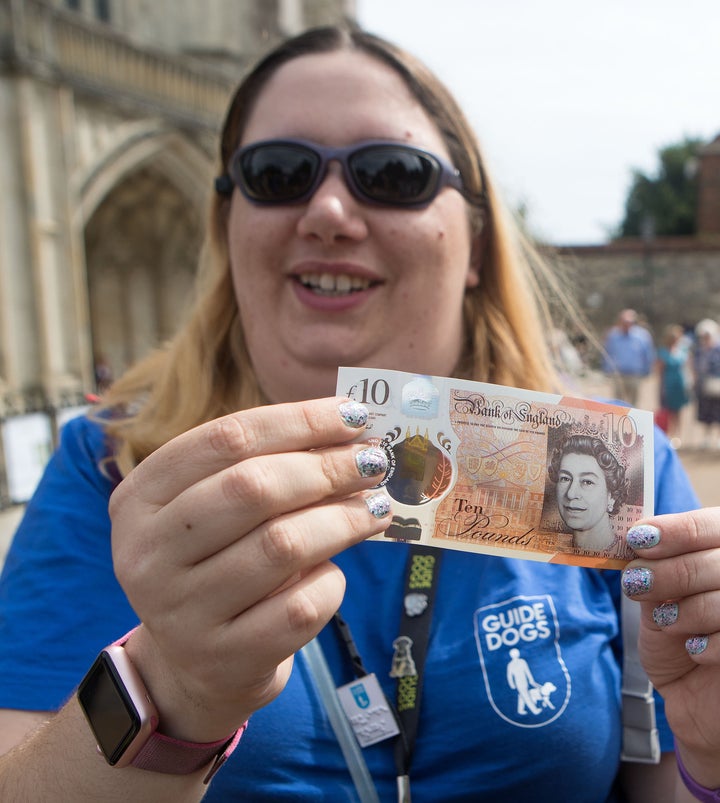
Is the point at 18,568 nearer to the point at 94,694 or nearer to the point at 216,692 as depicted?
the point at 94,694

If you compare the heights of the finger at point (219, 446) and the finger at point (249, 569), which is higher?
the finger at point (219, 446)

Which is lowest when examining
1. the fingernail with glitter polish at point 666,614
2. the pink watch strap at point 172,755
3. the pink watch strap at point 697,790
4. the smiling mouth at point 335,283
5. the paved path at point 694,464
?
the paved path at point 694,464

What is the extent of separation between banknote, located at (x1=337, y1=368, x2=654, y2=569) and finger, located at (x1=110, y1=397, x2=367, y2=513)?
259 millimetres

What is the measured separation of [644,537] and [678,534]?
0.05 metres

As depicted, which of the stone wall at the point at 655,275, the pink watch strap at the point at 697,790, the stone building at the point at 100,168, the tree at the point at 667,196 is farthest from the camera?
the tree at the point at 667,196

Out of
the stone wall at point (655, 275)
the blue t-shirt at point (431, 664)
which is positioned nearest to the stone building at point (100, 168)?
the blue t-shirt at point (431, 664)

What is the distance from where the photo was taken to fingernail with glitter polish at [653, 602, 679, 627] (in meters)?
1.22

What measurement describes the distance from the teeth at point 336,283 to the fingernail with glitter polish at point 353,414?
0.58 m

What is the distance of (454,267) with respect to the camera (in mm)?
1800

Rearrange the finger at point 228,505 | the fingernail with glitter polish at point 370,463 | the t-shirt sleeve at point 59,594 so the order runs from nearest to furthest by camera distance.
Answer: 1. the finger at point 228,505
2. the fingernail with glitter polish at point 370,463
3. the t-shirt sleeve at point 59,594

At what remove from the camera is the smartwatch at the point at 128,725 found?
3.52ft

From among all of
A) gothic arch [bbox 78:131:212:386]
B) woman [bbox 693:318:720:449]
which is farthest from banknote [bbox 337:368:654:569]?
gothic arch [bbox 78:131:212:386]

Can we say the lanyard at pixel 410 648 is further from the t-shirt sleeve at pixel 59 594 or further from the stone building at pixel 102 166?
the stone building at pixel 102 166

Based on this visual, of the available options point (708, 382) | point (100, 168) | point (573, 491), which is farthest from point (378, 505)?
Answer: point (100, 168)
